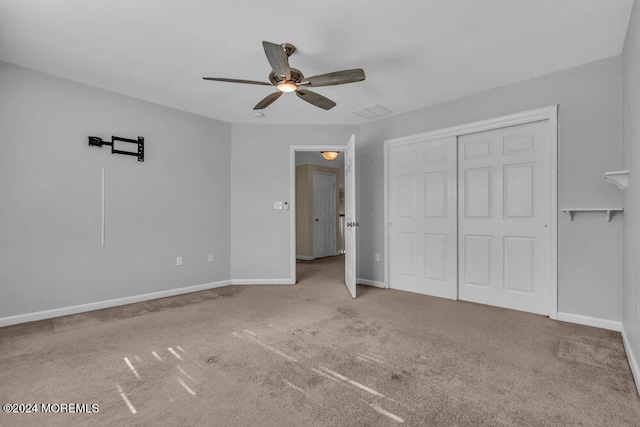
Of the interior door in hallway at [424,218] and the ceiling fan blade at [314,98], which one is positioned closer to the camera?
the ceiling fan blade at [314,98]

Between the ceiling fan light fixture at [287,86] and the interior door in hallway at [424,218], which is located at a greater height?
the ceiling fan light fixture at [287,86]

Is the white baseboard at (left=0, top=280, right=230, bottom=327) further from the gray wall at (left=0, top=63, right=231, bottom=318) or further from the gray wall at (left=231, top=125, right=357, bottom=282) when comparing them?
the gray wall at (left=231, top=125, right=357, bottom=282)

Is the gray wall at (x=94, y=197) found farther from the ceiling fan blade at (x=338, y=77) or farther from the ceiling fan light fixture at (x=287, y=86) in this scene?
the ceiling fan blade at (x=338, y=77)

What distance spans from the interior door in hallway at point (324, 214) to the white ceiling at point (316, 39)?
4137 mm

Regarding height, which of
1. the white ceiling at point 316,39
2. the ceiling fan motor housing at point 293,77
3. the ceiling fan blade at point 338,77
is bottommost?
the ceiling fan blade at point 338,77

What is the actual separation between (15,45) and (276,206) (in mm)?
3117

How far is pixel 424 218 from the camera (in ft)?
12.9

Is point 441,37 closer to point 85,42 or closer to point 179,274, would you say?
point 85,42

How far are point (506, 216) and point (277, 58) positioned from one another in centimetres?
291

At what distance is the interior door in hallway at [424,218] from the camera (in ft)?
12.2

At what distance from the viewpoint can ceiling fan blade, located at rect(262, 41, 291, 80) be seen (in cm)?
189

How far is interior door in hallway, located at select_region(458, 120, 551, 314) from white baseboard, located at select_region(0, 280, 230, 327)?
3.52 meters

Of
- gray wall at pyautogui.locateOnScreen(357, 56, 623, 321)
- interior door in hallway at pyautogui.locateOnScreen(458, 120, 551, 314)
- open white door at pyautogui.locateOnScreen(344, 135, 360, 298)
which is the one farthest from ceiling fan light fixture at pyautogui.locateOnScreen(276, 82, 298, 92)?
gray wall at pyautogui.locateOnScreen(357, 56, 623, 321)

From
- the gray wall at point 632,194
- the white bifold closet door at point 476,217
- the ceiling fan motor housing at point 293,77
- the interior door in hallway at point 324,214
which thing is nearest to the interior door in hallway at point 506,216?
the white bifold closet door at point 476,217
